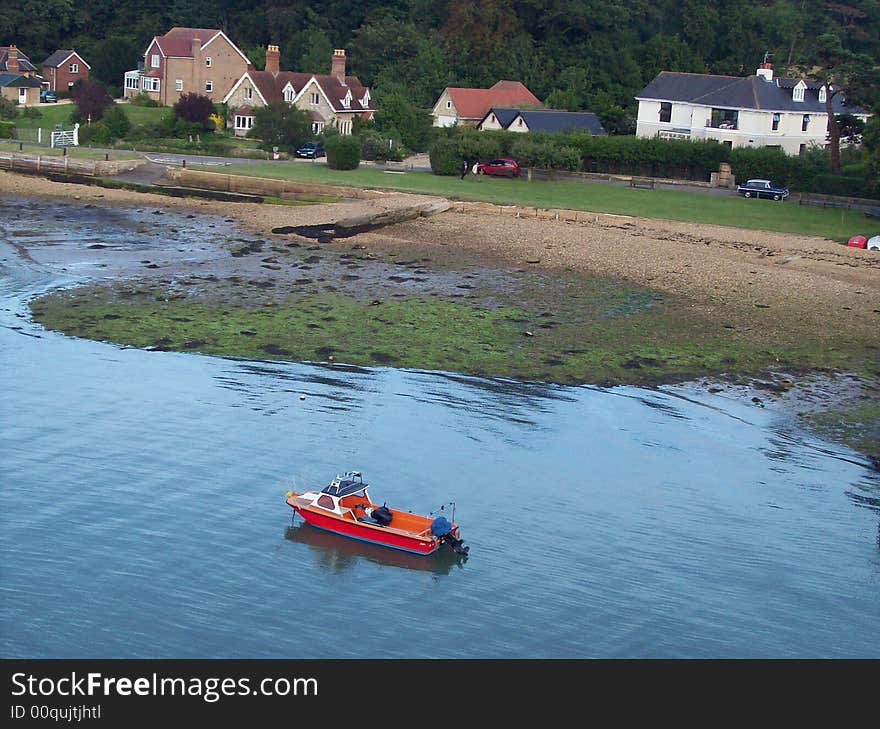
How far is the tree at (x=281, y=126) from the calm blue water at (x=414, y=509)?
40501mm

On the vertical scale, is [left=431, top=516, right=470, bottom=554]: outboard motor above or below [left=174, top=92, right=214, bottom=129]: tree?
below

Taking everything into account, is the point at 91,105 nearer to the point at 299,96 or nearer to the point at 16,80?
the point at 299,96

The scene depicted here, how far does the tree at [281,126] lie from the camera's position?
2692 inches

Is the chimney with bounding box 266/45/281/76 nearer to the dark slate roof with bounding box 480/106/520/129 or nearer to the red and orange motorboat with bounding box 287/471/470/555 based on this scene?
the dark slate roof with bounding box 480/106/520/129

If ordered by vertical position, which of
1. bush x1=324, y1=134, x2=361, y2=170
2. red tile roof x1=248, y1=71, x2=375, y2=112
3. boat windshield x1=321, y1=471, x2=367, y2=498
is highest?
red tile roof x1=248, y1=71, x2=375, y2=112

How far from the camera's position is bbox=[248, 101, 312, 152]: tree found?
68375mm

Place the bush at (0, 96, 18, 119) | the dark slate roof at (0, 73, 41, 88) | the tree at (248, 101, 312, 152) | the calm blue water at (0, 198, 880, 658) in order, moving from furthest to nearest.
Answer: the dark slate roof at (0, 73, 41, 88) < the bush at (0, 96, 18, 119) < the tree at (248, 101, 312, 152) < the calm blue water at (0, 198, 880, 658)

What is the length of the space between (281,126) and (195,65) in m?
A: 24.7

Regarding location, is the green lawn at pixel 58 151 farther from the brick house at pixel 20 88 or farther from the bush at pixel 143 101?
the brick house at pixel 20 88

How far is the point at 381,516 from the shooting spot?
800 inches

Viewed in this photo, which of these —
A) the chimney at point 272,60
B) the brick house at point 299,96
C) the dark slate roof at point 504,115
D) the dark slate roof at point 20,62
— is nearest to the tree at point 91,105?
the brick house at point 299,96

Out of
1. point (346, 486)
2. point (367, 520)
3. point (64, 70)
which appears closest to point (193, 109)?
point (64, 70)

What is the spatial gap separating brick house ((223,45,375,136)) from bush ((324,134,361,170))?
14900mm

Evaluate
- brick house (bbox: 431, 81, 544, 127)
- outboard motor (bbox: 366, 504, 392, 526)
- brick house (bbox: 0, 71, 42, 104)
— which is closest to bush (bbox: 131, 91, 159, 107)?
brick house (bbox: 0, 71, 42, 104)
